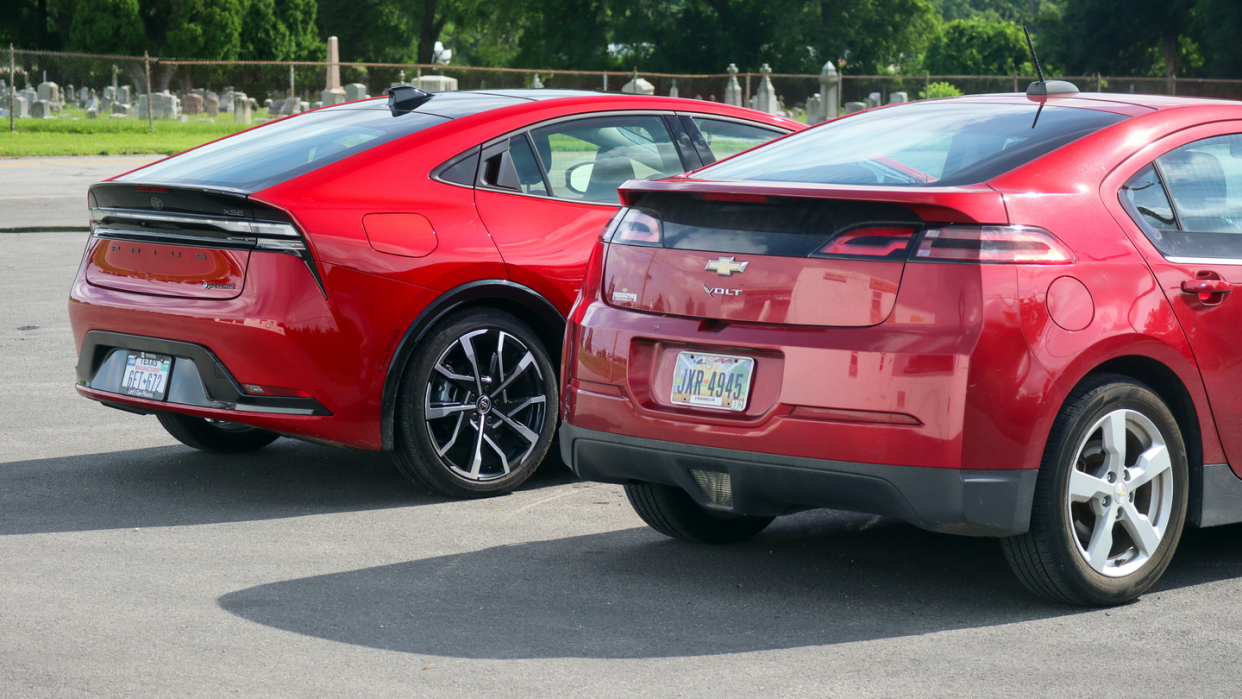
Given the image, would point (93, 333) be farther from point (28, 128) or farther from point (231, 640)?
point (28, 128)

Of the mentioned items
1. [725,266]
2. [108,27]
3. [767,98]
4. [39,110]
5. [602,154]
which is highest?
[108,27]

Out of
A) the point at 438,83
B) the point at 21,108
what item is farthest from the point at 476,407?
the point at 21,108

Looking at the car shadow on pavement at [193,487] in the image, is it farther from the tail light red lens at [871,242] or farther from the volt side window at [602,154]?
the tail light red lens at [871,242]

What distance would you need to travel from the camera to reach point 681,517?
493cm

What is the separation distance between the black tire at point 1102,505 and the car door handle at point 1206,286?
1.12 ft

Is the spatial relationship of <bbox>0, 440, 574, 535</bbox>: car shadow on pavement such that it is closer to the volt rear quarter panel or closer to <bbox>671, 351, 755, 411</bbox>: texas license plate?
<bbox>671, 351, 755, 411</bbox>: texas license plate

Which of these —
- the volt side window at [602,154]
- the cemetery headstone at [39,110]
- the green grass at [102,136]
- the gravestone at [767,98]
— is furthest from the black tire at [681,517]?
the cemetery headstone at [39,110]

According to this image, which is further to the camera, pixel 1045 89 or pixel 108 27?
pixel 108 27

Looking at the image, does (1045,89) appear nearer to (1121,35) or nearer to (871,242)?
(871,242)

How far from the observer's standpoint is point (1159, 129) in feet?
14.5

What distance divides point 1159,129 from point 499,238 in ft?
8.23

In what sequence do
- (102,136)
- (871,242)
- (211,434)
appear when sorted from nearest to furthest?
(871,242), (211,434), (102,136)

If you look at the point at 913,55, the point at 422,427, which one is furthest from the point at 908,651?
the point at 913,55

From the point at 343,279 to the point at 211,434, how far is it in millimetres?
1626
